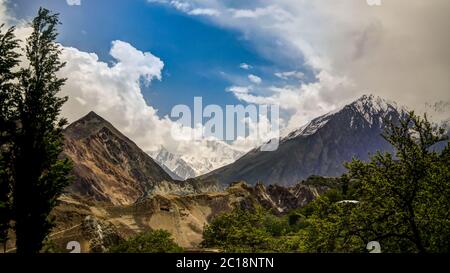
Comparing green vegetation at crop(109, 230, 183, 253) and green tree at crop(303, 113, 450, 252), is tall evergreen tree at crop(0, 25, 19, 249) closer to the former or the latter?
green tree at crop(303, 113, 450, 252)

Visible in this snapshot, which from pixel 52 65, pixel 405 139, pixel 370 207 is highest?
pixel 52 65

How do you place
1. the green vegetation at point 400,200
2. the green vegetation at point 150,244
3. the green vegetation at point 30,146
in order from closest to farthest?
the green vegetation at point 400,200 → the green vegetation at point 30,146 → the green vegetation at point 150,244

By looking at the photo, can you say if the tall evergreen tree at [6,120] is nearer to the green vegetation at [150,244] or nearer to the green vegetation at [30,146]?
the green vegetation at [30,146]

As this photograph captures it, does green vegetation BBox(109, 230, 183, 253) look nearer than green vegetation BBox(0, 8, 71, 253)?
No

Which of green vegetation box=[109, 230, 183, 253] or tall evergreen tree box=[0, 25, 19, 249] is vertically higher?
tall evergreen tree box=[0, 25, 19, 249]

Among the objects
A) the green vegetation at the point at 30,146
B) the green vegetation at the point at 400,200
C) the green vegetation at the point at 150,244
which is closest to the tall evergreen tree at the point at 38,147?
the green vegetation at the point at 30,146

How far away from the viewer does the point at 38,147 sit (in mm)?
34938

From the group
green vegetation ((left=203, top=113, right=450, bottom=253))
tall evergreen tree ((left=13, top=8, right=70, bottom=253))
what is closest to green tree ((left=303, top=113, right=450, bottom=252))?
green vegetation ((left=203, top=113, right=450, bottom=253))

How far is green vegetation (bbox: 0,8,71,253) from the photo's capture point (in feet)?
110

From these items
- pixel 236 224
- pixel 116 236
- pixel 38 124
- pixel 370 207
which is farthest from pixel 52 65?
pixel 116 236

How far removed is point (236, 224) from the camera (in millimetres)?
47250

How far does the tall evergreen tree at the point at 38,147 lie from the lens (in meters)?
33.7
